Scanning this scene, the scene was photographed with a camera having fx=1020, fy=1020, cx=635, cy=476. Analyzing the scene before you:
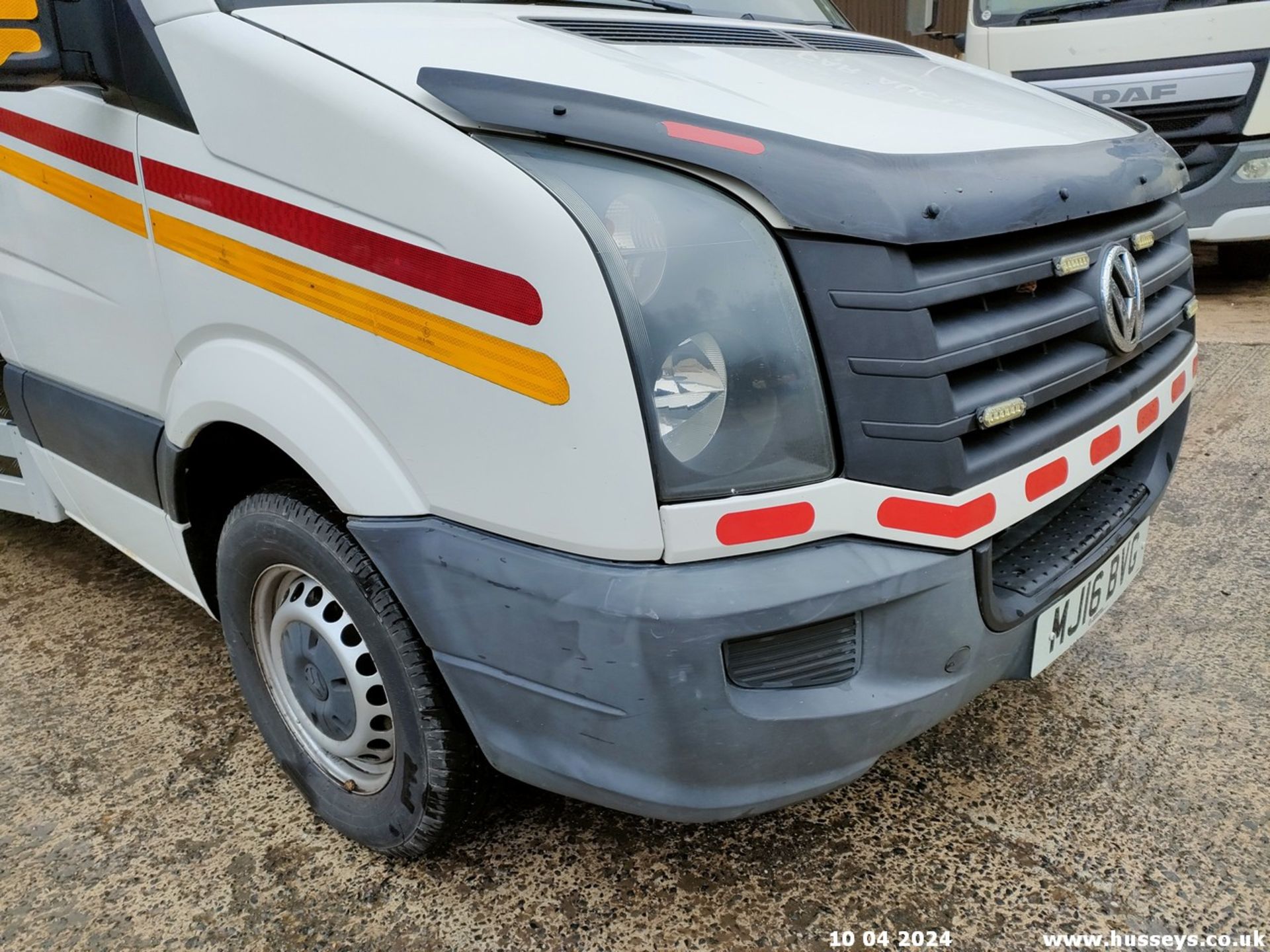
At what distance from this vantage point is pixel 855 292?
1.51m

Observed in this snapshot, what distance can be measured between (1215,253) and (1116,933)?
306 inches

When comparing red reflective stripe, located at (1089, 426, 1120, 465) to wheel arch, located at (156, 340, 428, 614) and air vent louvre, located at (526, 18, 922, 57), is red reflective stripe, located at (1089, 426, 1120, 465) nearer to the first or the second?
air vent louvre, located at (526, 18, 922, 57)

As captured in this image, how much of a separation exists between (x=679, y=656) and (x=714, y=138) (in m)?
0.77

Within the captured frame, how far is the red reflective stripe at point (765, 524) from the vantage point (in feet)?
4.93

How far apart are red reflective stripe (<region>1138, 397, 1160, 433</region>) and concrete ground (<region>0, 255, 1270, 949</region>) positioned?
30.4 inches

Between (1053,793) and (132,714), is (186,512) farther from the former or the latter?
(1053,793)

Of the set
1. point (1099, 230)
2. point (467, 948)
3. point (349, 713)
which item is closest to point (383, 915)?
point (467, 948)

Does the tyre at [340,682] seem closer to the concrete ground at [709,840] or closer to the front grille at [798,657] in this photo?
the concrete ground at [709,840]

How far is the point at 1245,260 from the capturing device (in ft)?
22.9

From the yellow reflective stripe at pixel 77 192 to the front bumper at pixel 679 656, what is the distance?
843mm

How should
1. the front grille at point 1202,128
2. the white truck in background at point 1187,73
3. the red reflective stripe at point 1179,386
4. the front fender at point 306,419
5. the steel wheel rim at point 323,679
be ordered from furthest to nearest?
the front grille at point 1202,128 < the white truck in background at point 1187,73 < the red reflective stripe at point 1179,386 < the steel wheel rim at point 323,679 < the front fender at point 306,419

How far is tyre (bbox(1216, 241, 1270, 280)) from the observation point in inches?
269
